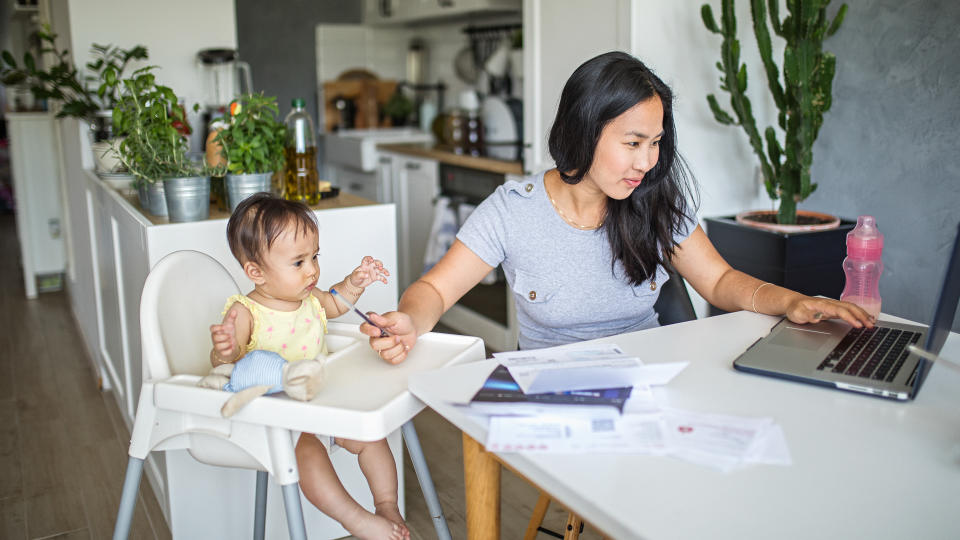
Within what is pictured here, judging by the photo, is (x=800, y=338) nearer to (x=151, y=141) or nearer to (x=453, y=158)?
(x=151, y=141)

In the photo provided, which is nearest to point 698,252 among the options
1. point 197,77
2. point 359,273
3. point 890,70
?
point 359,273

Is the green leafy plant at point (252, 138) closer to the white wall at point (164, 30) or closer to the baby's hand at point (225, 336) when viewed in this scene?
the baby's hand at point (225, 336)

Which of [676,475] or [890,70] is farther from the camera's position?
[890,70]

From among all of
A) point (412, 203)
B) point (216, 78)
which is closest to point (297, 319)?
point (216, 78)

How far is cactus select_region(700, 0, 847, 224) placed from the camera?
2.34m

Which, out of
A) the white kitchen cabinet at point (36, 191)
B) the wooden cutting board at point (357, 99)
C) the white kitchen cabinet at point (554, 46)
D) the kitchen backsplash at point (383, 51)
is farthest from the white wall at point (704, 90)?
the white kitchen cabinet at point (36, 191)

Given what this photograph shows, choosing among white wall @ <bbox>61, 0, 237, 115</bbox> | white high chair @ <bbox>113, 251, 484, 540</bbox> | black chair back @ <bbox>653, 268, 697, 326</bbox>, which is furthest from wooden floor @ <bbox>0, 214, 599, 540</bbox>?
white wall @ <bbox>61, 0, 237, 115</bbox>

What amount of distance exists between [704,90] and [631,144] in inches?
55.5

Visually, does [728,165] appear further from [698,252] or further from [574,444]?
[574,444]

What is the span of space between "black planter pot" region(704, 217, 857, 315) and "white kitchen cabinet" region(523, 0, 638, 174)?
73 cm

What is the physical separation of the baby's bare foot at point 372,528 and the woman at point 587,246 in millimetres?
403

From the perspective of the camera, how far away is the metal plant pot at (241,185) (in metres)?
1.97

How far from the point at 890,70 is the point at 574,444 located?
6.81ft

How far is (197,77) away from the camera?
362cm
